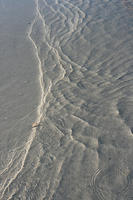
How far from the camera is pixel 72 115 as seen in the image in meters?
4.27

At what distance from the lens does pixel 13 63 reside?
6.71m

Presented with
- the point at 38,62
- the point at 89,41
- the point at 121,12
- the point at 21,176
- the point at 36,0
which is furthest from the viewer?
the point at 36,0

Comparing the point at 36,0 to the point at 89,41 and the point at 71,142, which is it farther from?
the point at 71,142

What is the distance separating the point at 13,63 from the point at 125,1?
17.7 ft

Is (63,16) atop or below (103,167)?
atop

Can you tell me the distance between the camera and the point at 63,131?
3.94 metres

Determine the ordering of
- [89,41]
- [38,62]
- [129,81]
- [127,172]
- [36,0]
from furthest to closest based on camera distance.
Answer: [36,0] < [89,41] < [38,62] < [129,81] < [127,172]

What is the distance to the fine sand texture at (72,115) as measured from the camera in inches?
121

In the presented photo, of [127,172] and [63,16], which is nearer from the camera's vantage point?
[127,172]

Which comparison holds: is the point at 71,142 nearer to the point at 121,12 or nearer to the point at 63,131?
the point at 63,131

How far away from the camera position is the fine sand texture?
3.08m

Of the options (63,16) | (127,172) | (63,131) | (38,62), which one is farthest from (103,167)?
(63,16)

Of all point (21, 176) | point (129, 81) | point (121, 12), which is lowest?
point (21, 176)

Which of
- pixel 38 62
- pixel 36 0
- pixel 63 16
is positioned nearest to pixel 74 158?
pixel 38 62
